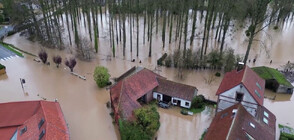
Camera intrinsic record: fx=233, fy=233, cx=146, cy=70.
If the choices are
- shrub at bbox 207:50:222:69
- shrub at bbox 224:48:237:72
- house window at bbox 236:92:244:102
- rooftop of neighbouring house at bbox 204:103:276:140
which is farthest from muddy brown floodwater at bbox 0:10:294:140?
house window at bbox 236:92:244:102

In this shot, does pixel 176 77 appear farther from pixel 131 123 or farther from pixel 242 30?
pixel 242 30

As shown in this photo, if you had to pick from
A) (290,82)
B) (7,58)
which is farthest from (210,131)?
(7,58)

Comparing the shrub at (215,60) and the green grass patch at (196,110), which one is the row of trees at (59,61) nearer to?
the green grass patch at (196,110)

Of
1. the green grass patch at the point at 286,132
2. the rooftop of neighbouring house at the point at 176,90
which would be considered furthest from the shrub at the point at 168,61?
the green grass patch at the point at 286,132

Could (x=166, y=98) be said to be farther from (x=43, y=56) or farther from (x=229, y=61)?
(x=43, y=56)

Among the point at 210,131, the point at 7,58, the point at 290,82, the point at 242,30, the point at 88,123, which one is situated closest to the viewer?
the point at 210,131

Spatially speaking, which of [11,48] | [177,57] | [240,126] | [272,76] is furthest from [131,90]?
[11,48]
